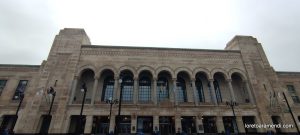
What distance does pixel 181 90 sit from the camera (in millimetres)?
28047

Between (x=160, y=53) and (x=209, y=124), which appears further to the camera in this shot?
(x=160, y=53)

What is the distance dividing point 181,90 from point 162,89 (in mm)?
3285

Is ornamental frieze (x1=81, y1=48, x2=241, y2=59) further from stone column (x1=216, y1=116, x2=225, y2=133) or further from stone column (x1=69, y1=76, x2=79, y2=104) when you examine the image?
stone column (x1=216, y1=116, x2=225, y2=133)

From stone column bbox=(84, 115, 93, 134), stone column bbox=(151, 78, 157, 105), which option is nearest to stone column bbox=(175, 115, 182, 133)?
stone column bbox=(151, 78, 157, 105)

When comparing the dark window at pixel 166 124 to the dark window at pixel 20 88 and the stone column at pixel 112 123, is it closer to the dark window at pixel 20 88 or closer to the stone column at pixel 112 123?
the stone column at pixel 112 123

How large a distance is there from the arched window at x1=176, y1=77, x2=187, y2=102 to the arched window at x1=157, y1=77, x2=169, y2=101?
193 centimetres

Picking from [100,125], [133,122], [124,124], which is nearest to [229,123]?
[133,122]

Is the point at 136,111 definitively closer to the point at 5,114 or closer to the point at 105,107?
the point at 105,107

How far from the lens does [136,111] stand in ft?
77.5

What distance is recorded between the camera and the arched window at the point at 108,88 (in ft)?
87.6

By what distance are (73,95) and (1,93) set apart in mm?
11582

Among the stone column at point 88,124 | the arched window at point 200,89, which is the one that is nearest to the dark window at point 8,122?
the stone column at point 88,124

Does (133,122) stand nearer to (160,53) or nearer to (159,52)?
(160,53)

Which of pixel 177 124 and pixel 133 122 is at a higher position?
pixel 133 122
